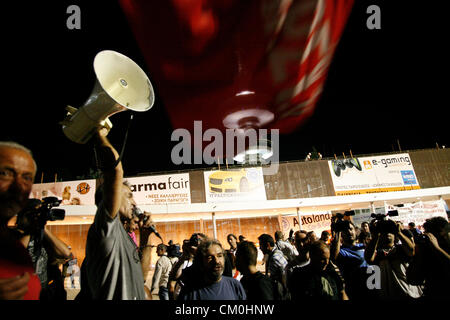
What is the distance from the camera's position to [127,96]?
143cm

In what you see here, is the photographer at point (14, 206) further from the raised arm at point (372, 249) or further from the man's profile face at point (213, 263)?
the raised arm at point (372, 249)

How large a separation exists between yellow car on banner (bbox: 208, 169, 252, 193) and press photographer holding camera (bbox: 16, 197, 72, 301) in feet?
44.7

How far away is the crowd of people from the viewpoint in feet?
3.01

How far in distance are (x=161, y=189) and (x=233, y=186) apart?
4.51 m

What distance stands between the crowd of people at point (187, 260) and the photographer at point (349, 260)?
1 centimetres

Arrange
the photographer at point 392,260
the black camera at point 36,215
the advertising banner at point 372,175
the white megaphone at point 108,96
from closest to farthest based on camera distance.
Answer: the white megaphone at point 108,96, the black camera at point 36,215, the photographer at point 392,260, the advertising banner at point 372,175

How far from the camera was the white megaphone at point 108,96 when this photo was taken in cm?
117

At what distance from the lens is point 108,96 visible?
1164 millimetres

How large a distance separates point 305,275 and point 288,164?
17.1 meters

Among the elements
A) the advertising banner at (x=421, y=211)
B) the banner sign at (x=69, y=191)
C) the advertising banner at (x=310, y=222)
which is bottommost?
the advertising banner at (x=421, y=211)

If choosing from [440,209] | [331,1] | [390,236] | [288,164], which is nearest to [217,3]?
[331,1]

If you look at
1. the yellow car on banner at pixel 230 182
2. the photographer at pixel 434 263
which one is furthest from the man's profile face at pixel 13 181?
the yellow car on banner at pixel 230 182

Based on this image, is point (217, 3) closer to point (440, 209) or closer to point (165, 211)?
point (165, 211)

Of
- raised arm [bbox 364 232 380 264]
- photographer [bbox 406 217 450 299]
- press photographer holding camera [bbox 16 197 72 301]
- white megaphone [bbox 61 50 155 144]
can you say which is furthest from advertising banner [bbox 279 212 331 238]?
white megaphone [bbox 61 50 155 144]
